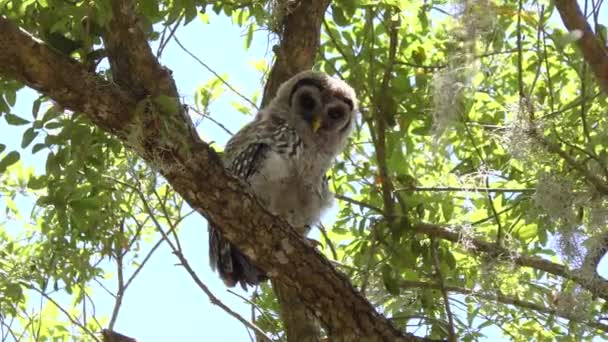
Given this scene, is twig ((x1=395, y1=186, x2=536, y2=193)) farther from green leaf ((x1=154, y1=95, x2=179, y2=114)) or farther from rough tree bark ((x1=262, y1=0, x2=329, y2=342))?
green leaf ((x1=154, y1=95, x2=179, y2=114))

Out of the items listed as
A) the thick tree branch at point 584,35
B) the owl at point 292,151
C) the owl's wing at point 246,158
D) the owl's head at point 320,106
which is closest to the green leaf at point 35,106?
the owl's wing at point 246,158

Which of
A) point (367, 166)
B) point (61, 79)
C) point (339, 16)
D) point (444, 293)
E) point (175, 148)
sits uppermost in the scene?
point (339, 16)

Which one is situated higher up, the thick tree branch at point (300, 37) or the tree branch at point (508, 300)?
the thick tree branch at point (300, 37)

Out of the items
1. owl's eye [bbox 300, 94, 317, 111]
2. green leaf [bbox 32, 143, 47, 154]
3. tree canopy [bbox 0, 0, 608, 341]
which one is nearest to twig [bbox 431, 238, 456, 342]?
→ tree canopy [bbox 0, 0, 608, 341]

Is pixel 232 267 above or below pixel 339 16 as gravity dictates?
below

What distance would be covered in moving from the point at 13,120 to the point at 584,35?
6.10ft

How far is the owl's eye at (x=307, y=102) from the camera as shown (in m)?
4.61

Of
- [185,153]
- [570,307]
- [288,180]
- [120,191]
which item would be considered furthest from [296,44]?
[570,307]

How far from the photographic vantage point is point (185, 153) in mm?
2865

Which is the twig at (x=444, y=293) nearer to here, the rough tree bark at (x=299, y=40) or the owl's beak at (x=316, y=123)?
the rough tree bark at (x=299, y=40)

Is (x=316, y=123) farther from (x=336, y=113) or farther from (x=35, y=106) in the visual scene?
(x=35, y=106)

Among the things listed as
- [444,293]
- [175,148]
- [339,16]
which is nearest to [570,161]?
[444,293]

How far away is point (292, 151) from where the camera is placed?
4.36 meters

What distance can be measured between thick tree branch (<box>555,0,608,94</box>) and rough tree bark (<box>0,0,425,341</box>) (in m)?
1.12
